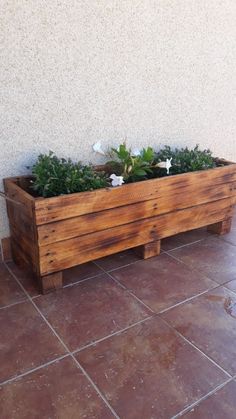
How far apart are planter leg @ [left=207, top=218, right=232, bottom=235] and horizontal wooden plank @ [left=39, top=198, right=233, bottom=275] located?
0.04 metres

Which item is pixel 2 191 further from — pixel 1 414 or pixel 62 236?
pixel 1 414

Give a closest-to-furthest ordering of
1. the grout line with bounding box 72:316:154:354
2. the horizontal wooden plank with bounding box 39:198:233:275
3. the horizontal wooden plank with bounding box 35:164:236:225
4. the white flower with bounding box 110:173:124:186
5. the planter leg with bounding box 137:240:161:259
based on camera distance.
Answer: the grout line with bounding box 72:316:154:354
the horizontal wooden plank with bounding box 35:164:236:225
the horizontal wooden plank with bounding box 39:198:233:275
the white flower with bounding box 110:173:124:186
the planter leg with bounding box 137:240:161:259

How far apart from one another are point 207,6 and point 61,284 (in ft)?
6.76

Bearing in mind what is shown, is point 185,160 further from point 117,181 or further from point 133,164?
point 117,181

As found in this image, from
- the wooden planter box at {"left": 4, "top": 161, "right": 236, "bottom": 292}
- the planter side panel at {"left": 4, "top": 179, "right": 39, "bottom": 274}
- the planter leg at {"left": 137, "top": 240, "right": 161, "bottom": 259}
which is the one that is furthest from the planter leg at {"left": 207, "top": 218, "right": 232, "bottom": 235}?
the planter side panel at {"left": 4, "top": 179, "right": 39, "bottom": 274}

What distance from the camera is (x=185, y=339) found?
1.47 metres

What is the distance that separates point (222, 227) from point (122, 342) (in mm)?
1323

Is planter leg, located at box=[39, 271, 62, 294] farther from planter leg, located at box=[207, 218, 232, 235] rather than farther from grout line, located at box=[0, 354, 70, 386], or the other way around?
planter leg, located at box=[207, 218, 232, 235]

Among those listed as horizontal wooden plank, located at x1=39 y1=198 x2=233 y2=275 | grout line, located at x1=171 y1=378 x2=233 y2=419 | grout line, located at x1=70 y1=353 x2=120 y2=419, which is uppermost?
horizontal wooden plank, located at x1=39 y1=198 x2=233 y2=275

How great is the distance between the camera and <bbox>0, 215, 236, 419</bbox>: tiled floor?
1.18 m

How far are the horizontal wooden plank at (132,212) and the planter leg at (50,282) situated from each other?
21cm

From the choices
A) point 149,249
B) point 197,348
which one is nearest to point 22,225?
point 149,249

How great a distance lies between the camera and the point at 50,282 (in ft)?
5.77

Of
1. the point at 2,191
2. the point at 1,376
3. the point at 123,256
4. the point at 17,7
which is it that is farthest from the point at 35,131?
the point at 1,376
